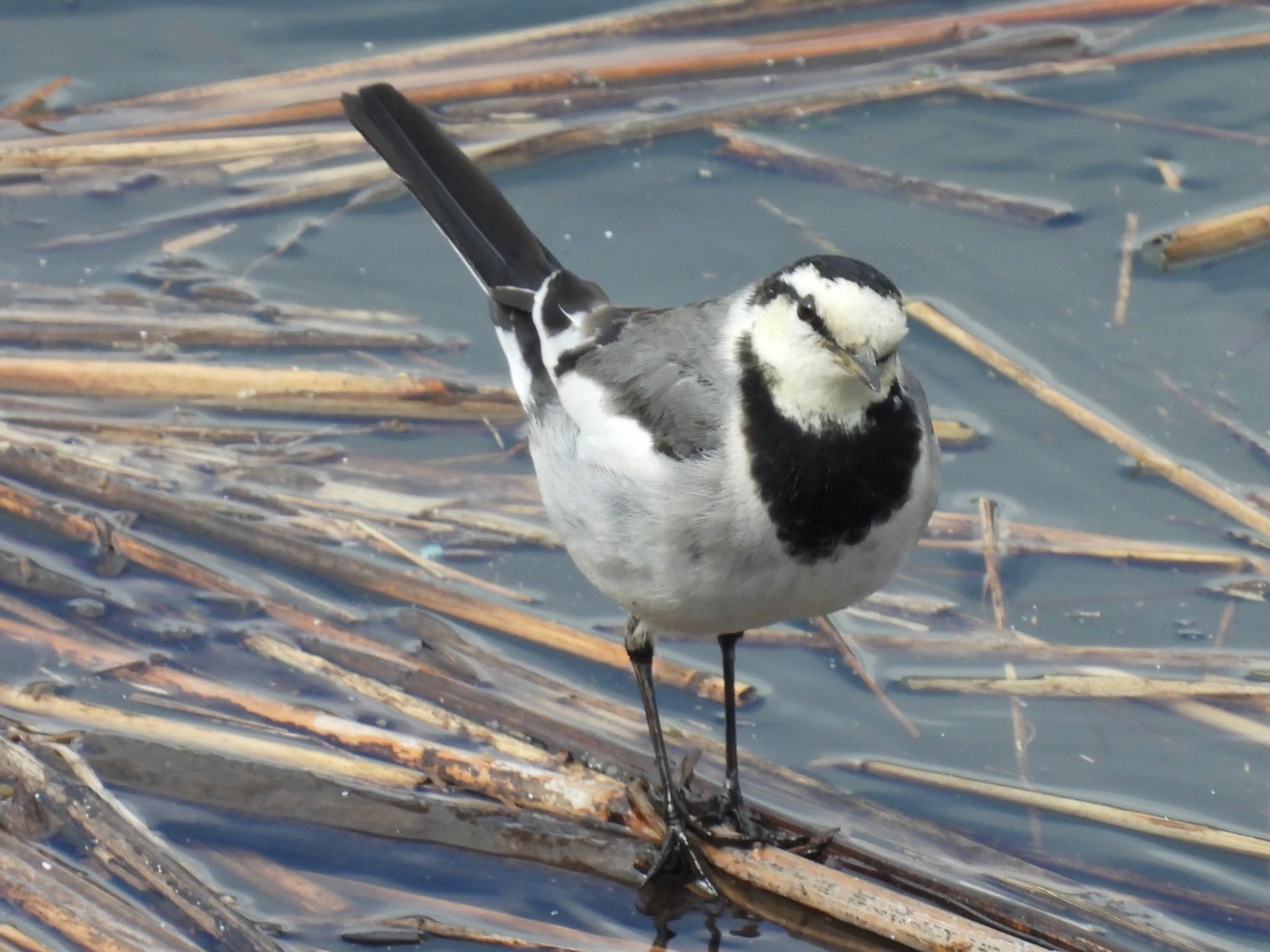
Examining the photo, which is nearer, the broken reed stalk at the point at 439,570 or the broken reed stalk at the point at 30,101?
the broken reed stalk at the point at 439,570

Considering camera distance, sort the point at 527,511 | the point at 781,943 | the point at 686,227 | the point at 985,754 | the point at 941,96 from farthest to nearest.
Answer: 1. the point at 941,96
2. the point at 686,227
3. the point at 527,511
4. the point at 985,754
5. the point at 781,943

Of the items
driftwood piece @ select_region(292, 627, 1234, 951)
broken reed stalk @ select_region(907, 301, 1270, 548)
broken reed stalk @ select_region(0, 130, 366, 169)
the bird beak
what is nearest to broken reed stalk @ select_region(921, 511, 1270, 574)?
broken reed stalk @ select_region(907, 301, 1270, 548)

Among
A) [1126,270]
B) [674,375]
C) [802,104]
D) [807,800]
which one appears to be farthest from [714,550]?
[802,104]

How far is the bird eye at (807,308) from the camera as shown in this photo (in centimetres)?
396

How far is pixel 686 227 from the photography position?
23.9 ft

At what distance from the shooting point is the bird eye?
3.96 m

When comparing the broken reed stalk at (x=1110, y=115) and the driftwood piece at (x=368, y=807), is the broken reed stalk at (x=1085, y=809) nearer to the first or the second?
Answer: the driftwood piece at (x=368, y=807)

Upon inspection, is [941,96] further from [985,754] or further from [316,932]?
[316,932]

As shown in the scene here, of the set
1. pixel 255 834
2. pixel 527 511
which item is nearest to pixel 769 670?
pixel 527 511

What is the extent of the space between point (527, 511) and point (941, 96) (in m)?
3.13

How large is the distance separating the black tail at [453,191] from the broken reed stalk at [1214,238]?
2656mm

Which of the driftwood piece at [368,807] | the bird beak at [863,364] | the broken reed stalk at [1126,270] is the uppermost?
the broken reed stalk at [1126,270]

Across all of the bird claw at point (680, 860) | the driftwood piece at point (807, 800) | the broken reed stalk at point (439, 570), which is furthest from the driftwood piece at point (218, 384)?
the bird claw at point (680, 860)

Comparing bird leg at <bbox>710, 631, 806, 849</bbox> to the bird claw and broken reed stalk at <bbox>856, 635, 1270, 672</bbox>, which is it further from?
broken reed stalk at <bbox>856, 635, 1270, 672</bbox>
